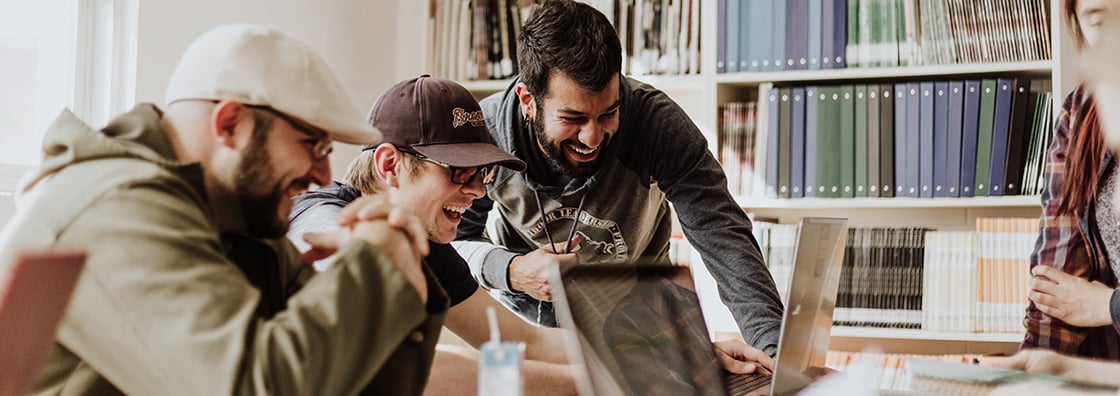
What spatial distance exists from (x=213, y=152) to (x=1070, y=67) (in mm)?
2495

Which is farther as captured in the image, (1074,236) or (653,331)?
(1074,236)

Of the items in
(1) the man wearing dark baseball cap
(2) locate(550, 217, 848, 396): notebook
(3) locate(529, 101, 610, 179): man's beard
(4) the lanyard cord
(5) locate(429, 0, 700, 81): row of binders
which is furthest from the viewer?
(5) locate(429, 0, 700, 81): row of binders

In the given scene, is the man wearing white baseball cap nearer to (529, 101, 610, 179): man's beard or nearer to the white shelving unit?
(529, 101, 610, 179): man's beard

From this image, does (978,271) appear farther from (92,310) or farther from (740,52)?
(92,310)

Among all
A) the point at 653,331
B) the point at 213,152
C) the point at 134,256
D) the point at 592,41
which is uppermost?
the point at 592,41

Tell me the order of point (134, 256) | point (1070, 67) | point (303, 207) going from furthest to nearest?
point (1070, 67) < point (303, 207) < point (134, 256)

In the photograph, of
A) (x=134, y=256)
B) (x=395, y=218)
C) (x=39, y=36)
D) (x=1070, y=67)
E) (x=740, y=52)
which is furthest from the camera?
(x=740, y=52)

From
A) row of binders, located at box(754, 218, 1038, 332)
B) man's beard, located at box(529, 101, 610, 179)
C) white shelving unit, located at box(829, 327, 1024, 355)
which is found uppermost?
man's beard, located at box(529, 101, 610, 179)

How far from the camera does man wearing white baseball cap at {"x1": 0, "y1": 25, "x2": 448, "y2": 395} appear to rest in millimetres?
848

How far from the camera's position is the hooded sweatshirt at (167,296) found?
2.77ft

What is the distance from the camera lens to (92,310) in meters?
0.86

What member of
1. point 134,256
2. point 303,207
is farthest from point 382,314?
point 303,207

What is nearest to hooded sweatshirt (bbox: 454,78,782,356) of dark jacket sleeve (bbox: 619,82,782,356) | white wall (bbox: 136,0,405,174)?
dark jacket sleeve (bbox: 619,82,782,356)

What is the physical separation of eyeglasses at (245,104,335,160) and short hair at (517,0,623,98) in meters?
0.91
